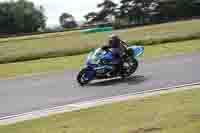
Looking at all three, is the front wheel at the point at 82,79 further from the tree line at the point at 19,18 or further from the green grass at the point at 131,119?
the tree line at the point at 19,18

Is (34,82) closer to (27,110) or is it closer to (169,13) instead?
(27,110)

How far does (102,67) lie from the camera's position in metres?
14.8

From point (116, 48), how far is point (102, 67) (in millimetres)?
811

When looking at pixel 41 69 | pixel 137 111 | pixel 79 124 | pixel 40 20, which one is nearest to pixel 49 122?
pixel 79 124

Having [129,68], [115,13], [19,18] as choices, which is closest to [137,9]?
[115,13]

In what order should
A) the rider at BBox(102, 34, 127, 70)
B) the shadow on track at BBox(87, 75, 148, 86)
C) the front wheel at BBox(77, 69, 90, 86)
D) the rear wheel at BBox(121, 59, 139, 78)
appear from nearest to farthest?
the shadow on track at BBox(87, 75, 148, 86)
the front wheel at BBox(77, 69, 90, 86)
the rider at BBox(102, 34, 127, 70)
the rear wheel at BBox(121, 59, 139, 78)

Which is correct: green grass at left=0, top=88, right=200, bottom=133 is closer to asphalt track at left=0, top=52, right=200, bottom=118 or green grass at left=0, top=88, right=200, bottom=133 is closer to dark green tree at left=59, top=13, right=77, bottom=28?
asphalt track at left=0, top=52, right=200, bottom=118

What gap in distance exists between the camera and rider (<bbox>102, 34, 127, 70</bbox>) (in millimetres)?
Answer: 14953

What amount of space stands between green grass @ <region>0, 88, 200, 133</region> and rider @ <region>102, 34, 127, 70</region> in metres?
4.47

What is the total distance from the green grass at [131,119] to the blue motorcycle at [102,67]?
4.07m

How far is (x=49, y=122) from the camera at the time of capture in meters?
9.24

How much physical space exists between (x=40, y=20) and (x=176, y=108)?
106m

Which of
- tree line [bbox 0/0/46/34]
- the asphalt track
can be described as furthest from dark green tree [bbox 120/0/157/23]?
the asphalt track

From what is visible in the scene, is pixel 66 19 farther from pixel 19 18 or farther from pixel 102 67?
pixel 102 67
